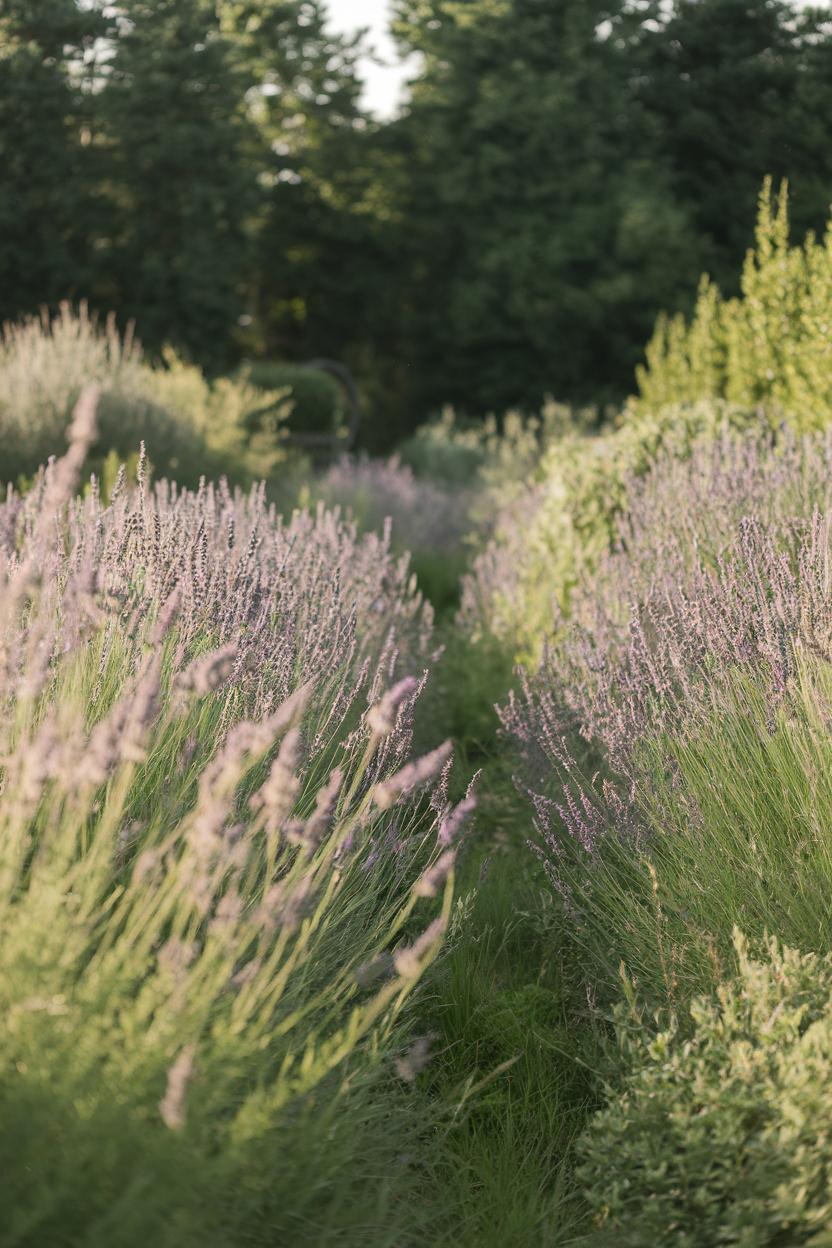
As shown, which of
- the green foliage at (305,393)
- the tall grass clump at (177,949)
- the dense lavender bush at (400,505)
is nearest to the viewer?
the tall grass clump at (177,949)

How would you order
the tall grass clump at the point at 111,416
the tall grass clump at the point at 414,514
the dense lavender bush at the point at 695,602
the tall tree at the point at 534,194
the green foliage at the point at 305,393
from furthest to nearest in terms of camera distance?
the tall tree at the point at 534,194 < the green foliage at the point at 305,393 < the tall grass clump at the point at 414,514 < the tall grass clump at the point at 111,416 < the dense lavender bush at the point at 695,602

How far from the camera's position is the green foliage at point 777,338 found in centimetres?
654

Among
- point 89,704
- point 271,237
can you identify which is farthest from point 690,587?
point 271,237

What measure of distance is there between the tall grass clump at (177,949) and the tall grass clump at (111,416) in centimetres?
423

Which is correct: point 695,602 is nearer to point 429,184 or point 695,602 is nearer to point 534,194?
point 534,194

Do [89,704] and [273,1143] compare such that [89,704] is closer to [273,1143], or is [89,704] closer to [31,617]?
[31,617]

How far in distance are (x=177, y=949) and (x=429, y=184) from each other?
24609 millimetres

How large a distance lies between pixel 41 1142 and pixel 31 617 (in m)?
1.51

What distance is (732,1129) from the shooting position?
2164 millimetres

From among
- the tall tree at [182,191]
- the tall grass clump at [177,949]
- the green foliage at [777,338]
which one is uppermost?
the tall tree at [182,191]

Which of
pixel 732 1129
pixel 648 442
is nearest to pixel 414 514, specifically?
pixel 648 442

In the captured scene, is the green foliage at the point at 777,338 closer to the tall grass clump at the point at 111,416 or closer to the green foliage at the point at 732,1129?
the tall grass clump at the point at 111,416

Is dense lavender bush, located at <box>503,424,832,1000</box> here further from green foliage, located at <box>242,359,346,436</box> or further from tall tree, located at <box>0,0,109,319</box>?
tall tree, located at <box>0,0,109,319</box>

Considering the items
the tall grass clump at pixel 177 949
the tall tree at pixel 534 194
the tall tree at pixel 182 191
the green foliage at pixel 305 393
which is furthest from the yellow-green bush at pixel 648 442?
the tall tree at pixel 534 194
